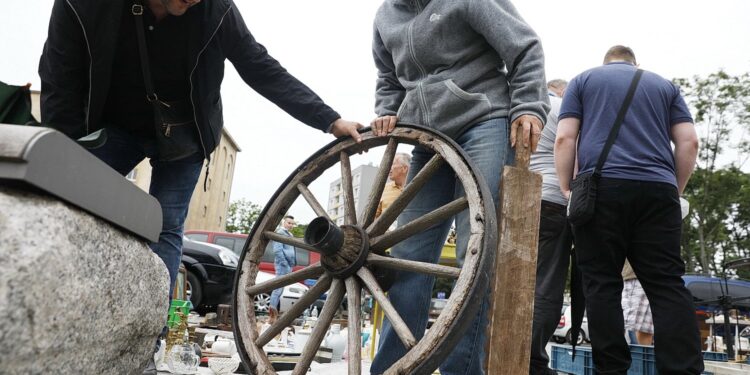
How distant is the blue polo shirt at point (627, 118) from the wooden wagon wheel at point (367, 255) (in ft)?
3.60

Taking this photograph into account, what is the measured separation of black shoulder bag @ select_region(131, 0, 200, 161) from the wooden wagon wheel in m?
0.46

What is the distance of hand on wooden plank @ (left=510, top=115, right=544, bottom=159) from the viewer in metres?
1.96

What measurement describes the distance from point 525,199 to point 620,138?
1.06 meters

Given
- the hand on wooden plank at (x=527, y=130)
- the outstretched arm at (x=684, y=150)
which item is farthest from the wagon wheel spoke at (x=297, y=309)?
the outstretched arm at (x=684, y=150)

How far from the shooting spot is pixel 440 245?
2.23m

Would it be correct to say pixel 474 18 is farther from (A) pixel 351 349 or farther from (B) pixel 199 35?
(A) pixel 351 349

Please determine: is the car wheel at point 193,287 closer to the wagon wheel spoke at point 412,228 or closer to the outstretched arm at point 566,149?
the outstretched arm at point 566,149

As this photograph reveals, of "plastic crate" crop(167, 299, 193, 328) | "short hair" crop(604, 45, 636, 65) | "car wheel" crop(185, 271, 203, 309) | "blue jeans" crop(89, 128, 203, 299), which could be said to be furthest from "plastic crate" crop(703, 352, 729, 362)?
"car wheel" crop(185, 271, 203, 309)

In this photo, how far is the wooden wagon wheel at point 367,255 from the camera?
5.33 feet

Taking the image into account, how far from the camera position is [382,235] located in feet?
6.68

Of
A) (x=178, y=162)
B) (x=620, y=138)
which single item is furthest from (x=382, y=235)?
(x=620, y=138)

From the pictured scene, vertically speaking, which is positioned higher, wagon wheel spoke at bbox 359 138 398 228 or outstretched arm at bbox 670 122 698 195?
outstretched arm at bbox 670 122 698 195

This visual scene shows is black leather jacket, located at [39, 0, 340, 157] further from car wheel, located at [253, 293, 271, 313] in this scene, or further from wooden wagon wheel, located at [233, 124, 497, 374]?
car wheel, located at [253, 293, 271, 313]

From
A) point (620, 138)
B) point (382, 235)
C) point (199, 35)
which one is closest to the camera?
point (382, 235)
